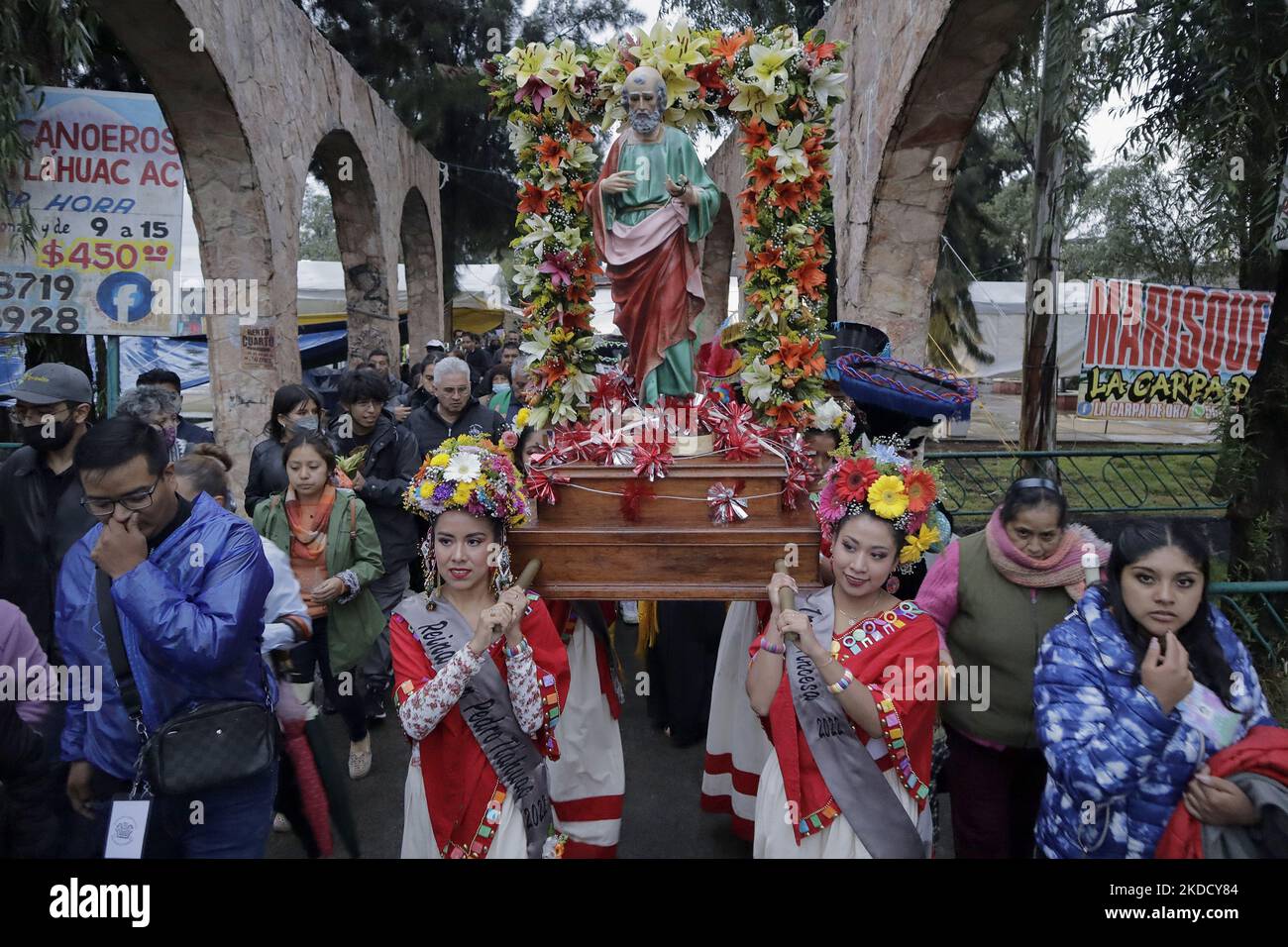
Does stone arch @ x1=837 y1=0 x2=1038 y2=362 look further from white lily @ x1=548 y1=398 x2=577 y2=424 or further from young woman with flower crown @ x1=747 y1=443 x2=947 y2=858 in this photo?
young woman with flower crown @ x1=747 y1=443 x2=947 y2=858

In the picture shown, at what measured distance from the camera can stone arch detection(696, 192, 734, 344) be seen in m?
13.0

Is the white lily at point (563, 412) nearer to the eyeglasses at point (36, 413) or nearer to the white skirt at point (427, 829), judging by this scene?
the white skirt at point (427, 829)

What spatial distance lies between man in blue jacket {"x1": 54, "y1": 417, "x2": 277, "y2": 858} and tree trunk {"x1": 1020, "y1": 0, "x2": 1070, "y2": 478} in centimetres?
729

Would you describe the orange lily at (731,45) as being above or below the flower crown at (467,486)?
above

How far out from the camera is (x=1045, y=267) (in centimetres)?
830

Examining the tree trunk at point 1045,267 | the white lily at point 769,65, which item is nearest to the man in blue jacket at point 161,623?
Result: the white lily at point 769,65

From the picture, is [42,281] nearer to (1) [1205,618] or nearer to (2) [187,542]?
(2) [187,542]

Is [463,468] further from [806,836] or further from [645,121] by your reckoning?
[645,121]

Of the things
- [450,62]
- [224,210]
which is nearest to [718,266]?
[450,62]

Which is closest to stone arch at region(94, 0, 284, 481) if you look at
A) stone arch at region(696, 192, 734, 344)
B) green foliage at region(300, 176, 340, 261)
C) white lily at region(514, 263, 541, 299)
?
white lily at region(514, 263, 541, 299)

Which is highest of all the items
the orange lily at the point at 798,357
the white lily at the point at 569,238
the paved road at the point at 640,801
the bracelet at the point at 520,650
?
the white lily at the point at 569,238

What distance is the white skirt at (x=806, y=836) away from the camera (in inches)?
91.0

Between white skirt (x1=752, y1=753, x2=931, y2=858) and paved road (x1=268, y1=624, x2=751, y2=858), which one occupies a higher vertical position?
white skirt (x1=752, y1=753, x2=931, y2=858)

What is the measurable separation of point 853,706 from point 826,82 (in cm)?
266
